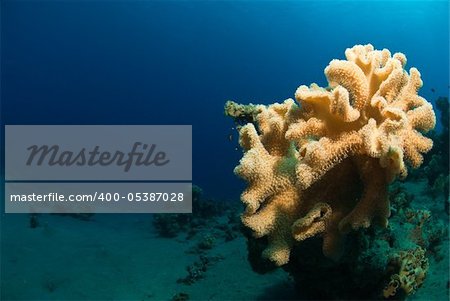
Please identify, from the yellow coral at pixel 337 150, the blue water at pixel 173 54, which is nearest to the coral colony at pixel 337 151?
the yellow coral at pixel 337 150

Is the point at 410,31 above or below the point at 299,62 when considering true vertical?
below

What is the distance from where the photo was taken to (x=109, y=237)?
980 cm

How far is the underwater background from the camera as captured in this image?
256 inches

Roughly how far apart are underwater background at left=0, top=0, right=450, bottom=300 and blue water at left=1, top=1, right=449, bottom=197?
0.96 feet

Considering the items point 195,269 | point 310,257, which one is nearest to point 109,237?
point 195,269

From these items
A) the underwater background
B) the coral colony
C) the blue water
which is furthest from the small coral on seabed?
the blue water

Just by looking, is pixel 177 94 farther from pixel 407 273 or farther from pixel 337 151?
pixel 337 151

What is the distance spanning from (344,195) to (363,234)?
595 millimetres

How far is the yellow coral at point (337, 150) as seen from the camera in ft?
9.06

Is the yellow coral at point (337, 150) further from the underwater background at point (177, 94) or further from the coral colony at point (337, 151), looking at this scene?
the underwater background at point (177, 94)

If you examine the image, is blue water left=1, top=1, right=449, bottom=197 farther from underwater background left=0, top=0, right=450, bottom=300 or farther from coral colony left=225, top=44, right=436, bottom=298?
coral colony left=225, top=44, right=436, bottom=298

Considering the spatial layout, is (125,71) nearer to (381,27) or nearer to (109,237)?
(381,27)

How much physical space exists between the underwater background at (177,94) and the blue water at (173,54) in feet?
0.96

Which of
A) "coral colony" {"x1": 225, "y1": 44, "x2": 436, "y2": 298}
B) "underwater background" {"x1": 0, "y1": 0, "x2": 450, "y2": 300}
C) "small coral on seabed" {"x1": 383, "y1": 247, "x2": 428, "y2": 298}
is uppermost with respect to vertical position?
"underwater background" {"x1": 0, "y1": 0, "x2": 450, "y2": 300}
